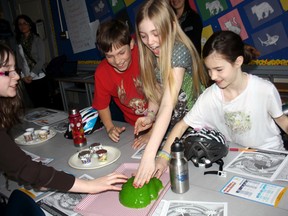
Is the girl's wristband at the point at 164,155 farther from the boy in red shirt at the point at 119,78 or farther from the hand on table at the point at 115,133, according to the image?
the hand on table at the point at 115,133

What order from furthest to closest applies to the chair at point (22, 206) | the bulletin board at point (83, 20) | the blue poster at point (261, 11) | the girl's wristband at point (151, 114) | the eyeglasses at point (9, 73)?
the bulletin board at point (83, 20)
the blue poster at point (261, 11)
the girl's wristband at point (151, 114)
the eyeglasses at point (9, 73)
the chair at point (22, 206)

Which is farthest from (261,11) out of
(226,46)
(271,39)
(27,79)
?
(27,79)

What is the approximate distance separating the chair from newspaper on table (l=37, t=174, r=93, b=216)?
111 millimetres

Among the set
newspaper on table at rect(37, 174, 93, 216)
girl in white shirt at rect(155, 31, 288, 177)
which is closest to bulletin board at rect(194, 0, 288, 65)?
girl in white shirt at rect(155, 31, 288, 177)

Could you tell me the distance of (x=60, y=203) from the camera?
44.8 inches

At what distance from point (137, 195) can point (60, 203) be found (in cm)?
33

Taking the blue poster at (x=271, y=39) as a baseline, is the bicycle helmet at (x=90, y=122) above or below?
below

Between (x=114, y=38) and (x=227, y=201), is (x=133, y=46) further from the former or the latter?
(x=227, y=201)

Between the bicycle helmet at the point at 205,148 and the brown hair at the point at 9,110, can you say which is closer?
the bicycle helmet at the point at 205,148

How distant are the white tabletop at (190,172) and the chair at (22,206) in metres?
0.30

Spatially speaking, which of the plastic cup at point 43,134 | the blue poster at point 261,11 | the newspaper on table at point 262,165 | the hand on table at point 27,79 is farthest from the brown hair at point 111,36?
the hand on table at point 27,79

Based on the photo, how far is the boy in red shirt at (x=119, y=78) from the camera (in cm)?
167

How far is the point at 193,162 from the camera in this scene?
4.25 feet

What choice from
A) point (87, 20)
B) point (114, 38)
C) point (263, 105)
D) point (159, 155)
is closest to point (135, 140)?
point (159, 155)
